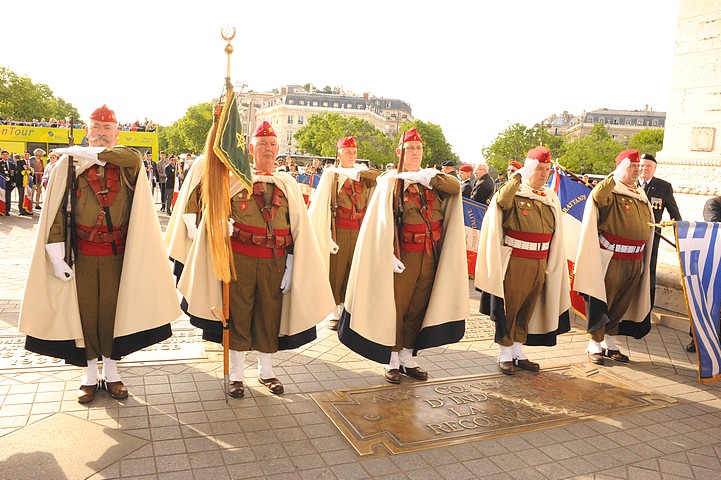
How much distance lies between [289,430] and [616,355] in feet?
12.9

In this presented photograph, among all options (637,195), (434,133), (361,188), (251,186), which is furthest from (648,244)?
(434,133)

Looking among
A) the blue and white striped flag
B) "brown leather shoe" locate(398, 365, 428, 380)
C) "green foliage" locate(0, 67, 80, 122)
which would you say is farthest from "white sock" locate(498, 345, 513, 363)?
"green foliage" locate(0, 67, 80, 122)

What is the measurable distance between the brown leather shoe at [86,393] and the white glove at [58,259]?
85 cm

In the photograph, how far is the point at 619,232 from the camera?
5.97m

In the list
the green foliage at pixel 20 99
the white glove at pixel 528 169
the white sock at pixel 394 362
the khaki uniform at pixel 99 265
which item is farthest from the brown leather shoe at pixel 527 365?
the green foliage at pixel 20 99

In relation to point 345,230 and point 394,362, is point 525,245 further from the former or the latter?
point 345,230

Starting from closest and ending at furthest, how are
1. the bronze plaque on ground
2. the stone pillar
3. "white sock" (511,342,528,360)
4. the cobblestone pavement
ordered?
the cobblestone pavement < the bronze plaque on ground < "white sock" (511,342,528,360) < the stone pillar

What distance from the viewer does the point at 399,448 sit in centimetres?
388

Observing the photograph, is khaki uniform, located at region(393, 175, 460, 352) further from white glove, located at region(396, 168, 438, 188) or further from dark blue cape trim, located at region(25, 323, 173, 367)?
dark blue cape trim, located at region(25, 323, 173, 367)

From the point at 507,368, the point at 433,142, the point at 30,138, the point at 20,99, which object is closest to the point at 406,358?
the point at 507,368

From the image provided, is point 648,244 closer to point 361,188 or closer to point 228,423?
point 361,188

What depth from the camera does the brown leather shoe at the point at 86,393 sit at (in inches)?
169

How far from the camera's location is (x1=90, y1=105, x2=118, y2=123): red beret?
4398 millimetres

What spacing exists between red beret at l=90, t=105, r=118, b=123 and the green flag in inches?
37.5
